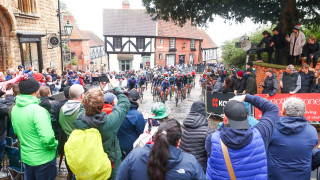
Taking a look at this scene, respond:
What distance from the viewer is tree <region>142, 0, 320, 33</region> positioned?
1110 cm

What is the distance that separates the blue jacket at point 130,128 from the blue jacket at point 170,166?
1754 mm

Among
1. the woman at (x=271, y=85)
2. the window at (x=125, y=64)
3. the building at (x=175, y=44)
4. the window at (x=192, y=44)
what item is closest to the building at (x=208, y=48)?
the building at (x=175, y=44)

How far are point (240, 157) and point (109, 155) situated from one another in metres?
1.58

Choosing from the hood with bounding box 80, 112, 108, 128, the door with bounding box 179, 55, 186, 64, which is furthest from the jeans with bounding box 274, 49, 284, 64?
the door with bounding box 179, 55, 186, 64

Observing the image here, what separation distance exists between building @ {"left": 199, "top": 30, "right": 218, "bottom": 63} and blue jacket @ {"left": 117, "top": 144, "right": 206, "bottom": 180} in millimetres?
48812

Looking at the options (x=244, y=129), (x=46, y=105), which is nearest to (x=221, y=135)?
(x=244, y=129)

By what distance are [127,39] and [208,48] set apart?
65.3 feet

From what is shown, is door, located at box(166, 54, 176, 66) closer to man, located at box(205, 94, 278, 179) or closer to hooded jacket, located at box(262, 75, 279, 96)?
hooded jacket, located at box(262, 75, 279, 96)

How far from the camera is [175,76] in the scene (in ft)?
46.9

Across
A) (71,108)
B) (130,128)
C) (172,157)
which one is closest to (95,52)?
(130,128)

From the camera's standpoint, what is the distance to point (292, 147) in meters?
2.91

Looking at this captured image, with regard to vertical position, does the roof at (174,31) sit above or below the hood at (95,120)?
above

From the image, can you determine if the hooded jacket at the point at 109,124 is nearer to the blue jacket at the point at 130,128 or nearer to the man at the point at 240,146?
the blue jacket at the point at 130,128

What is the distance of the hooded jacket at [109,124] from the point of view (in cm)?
281
